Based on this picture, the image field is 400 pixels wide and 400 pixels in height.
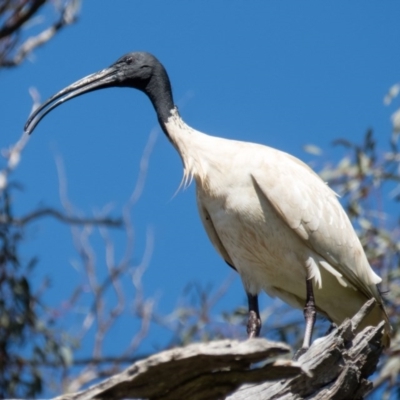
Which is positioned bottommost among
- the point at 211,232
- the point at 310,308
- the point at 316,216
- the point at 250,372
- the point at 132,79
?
the point at 250,372

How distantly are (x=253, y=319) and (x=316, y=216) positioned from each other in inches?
24.0

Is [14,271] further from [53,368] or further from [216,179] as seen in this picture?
[216,179]

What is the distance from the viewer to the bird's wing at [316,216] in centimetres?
586

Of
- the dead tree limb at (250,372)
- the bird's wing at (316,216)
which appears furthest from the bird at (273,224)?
the dead tree limb at (250,372)

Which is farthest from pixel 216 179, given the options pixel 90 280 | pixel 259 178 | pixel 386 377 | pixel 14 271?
pixel 90 280

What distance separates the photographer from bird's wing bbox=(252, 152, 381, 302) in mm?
5863

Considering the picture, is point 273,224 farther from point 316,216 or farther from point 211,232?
point 211,232

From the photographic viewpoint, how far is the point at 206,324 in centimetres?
965

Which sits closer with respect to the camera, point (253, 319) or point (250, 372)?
point (250, 372)

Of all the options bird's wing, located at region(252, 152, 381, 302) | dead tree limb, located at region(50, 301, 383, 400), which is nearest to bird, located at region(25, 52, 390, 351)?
bird's wing, located at region(252, 152, 381, 302)

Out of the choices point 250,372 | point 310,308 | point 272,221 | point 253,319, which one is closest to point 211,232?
point 272,221

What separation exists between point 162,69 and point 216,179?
0.79 m

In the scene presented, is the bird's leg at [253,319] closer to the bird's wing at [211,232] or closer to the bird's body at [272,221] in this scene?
the bird's body at [272,221]

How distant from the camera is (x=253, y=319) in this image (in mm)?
6109
